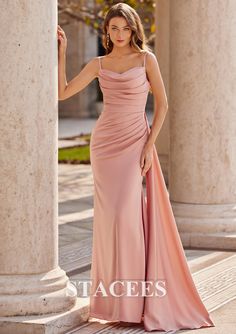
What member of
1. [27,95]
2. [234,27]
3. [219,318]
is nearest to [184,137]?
[234,27]

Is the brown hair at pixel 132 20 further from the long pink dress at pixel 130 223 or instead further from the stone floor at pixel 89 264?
the stone floor at pixel 89 264

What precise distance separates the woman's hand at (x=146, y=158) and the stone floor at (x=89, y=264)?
41.4 inches

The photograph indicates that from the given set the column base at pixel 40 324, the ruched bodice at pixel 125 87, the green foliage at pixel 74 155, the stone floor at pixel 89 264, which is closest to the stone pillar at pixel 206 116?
the stone floor at pixel 89 264

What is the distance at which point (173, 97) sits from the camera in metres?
9.74

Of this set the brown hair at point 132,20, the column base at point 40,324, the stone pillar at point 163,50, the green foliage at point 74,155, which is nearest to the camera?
the column base at point 40,324

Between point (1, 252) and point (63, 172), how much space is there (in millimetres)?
10495

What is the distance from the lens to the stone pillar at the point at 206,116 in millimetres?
9422

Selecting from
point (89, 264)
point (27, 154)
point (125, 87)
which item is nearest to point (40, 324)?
point (27, 154)

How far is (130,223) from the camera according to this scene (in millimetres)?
6484

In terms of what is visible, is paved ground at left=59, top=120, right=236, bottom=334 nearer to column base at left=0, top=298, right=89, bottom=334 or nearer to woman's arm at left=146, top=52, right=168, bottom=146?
column base at left=0, top=298, right=89, bottom=334

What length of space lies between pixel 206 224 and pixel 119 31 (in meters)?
3.45

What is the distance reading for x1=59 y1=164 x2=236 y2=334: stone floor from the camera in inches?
259

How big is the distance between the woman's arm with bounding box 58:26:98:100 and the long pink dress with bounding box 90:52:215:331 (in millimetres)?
98

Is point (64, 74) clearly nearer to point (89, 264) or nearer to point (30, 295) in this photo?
point (30, 295)
